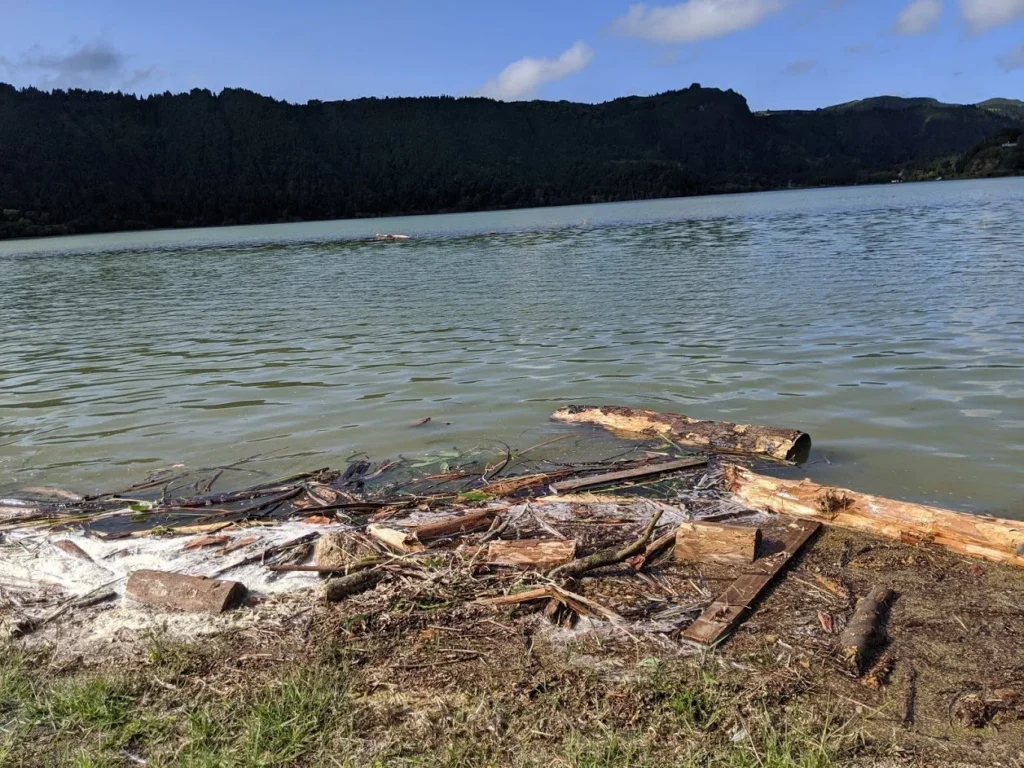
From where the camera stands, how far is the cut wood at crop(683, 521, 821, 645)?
12.9ft

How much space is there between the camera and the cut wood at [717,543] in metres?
4.83

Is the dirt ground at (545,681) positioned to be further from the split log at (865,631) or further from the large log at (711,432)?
the large log at (711,432)

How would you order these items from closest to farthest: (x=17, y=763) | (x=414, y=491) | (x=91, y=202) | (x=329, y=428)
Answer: (x=17, y=763)
(x=414, y=491)
(x=329, y=428)
(x=91, y=202)

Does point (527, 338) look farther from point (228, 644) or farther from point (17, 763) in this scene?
point (17, 763)

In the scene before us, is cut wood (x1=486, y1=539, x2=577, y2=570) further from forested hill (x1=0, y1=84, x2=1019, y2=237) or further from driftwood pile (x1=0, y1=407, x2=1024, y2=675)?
forested hill (x1=0, y1=84, x2=1019, y2=237)

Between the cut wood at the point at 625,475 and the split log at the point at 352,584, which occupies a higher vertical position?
the split log at the point at 352,584

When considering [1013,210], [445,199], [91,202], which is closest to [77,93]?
[91,202]

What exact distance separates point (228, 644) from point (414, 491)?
297 centimetres

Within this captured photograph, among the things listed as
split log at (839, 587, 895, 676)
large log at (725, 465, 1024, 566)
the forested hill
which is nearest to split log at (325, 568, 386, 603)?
split log at (839, 587, 895, 676)

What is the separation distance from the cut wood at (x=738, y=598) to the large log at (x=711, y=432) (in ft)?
7.18

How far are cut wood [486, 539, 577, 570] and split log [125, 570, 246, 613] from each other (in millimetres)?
1624

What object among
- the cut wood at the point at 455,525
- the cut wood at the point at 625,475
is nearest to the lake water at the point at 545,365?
the cut wood at the point at 625,475

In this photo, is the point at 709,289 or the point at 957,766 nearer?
the point at 957,766

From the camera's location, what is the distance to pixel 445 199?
151m
